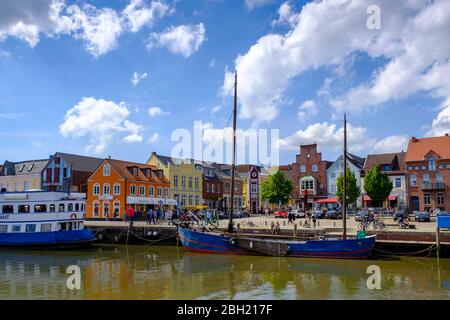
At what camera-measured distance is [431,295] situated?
17.0m

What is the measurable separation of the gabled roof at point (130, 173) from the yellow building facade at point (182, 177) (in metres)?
1.89

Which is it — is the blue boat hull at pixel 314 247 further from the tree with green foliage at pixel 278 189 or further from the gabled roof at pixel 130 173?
the tree with green foliage at pixel 278 189

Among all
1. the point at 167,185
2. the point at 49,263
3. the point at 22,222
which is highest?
the point at 167,185

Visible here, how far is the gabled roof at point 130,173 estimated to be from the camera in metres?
51.3

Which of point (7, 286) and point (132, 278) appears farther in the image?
point (132, 278)

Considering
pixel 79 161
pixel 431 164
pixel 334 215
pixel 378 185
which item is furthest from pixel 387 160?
pixel 79 161

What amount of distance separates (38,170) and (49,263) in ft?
130

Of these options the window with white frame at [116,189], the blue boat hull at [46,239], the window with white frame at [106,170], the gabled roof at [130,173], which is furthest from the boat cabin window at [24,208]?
the window with white frame at [106,170]

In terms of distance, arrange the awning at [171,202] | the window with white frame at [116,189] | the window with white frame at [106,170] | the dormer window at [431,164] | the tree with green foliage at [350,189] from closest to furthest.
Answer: the window with white frame at [116,189], the window with white frame at [106,170], the awning at [171,202], the dormer window at [431,164], the tree with green foliage at [350,189]

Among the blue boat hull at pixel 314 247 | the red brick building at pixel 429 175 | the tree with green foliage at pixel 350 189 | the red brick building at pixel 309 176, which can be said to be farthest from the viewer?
the red brick building at pixel 309 176

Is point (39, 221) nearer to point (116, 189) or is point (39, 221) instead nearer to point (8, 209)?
point (8, 209)

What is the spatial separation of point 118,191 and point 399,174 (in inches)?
1641
